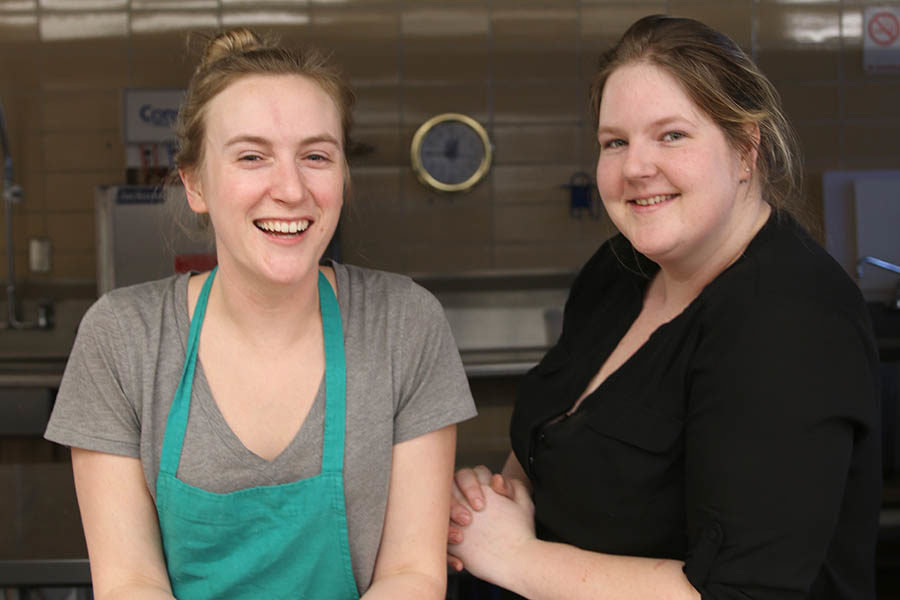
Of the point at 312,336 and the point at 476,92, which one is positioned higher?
the point at 476,92

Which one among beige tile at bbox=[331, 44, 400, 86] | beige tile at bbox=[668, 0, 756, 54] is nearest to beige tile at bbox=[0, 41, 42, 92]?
beige tile at bbox=[331, 44, 400, 86]

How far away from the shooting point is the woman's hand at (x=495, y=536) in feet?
4.07

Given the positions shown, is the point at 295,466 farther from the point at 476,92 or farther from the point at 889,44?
the point at 889,44

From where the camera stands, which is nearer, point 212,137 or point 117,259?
point 212,137

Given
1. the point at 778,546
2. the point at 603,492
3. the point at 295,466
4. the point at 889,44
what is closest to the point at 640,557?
the point at 603,492

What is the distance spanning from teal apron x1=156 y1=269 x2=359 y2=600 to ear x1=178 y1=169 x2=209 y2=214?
193 millimetres

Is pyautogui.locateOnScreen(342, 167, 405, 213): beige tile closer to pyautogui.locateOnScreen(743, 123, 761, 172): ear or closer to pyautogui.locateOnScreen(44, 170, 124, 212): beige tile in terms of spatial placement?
pyautogui.locateOnScreen(44, 170, 124, 212): beige tile

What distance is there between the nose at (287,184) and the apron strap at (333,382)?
20 cm

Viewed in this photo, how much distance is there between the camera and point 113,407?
1174mm

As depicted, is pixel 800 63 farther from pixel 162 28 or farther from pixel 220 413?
pixel 220 413

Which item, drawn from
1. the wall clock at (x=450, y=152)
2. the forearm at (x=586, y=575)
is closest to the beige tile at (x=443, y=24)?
the wall clock at (x=450, y=152)

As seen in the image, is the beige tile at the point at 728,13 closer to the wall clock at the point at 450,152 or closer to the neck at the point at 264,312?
the wall clock at the point at 450,152

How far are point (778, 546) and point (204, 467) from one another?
718 millimetres

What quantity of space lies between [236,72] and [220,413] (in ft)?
1.50
